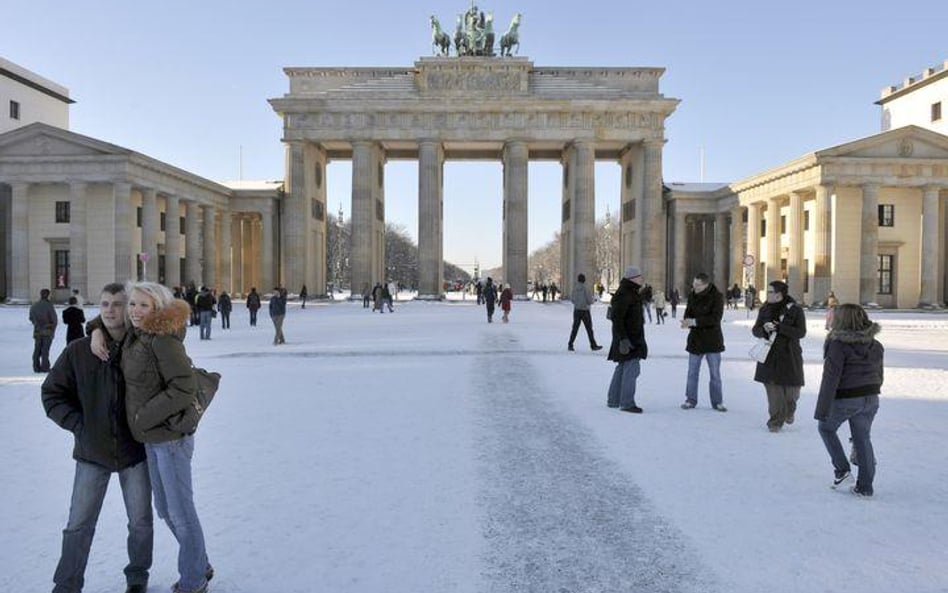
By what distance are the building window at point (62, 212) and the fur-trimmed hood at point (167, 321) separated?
49.1 meters

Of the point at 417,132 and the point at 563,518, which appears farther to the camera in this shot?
the point at 417,132

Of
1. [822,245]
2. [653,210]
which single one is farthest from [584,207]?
[822,245]

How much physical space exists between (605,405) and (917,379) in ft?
22.3

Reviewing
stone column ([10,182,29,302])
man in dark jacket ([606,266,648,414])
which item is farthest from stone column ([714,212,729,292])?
man in dark jacket ([606,266,648,414])

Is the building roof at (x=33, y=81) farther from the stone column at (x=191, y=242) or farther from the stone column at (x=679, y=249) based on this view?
A: the stone column at (x=679, y=249)

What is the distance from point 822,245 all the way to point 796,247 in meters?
2.40

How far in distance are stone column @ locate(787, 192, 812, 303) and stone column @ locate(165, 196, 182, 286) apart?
130 feet

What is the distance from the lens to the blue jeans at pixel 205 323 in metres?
22.3

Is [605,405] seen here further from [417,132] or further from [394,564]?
[417,132]

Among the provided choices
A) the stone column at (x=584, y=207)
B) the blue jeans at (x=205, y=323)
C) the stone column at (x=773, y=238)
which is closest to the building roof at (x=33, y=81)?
the stone column at (x=584, y=207)

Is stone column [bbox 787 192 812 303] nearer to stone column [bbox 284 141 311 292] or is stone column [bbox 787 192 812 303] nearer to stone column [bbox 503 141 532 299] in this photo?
stone column [bbox 503 141 532 299]

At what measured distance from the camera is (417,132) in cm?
5491

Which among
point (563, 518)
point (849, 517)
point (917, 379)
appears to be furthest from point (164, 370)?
point (917, 379)

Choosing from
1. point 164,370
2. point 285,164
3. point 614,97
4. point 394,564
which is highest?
point 614,97
